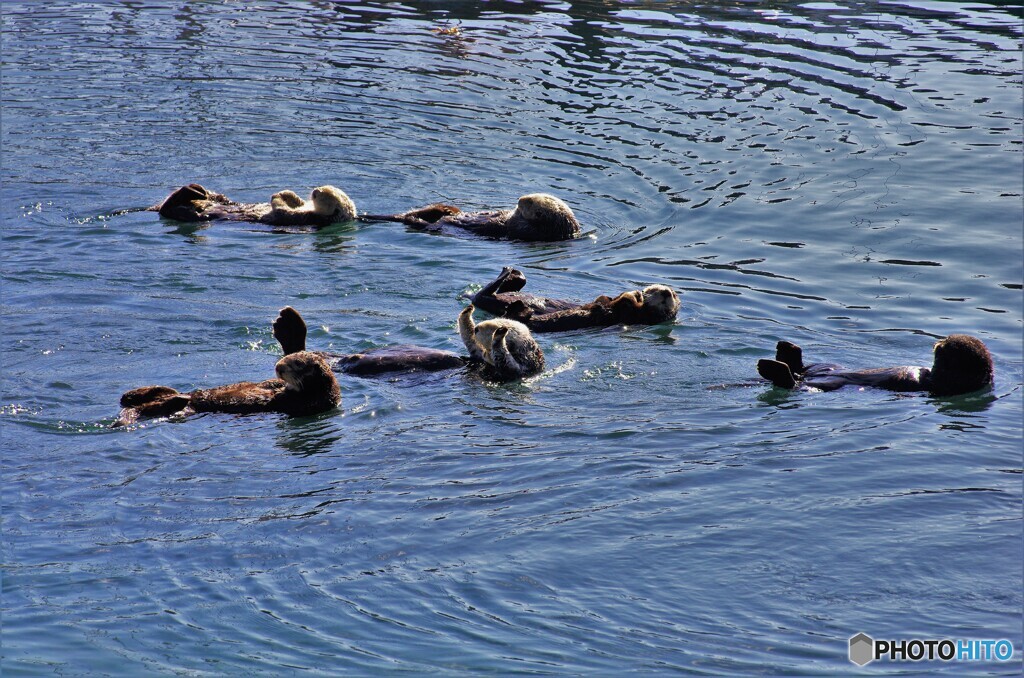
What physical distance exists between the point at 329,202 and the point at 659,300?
12.7 ft

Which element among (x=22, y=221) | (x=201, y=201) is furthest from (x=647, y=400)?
(x=22, y=221)

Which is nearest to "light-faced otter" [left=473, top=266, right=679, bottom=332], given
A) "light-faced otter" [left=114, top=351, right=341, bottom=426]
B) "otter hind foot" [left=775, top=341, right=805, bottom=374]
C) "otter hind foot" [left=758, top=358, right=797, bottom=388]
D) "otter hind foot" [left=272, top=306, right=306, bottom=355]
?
"otter hind foot" [left=775, top=341, right=805, bottom=374]

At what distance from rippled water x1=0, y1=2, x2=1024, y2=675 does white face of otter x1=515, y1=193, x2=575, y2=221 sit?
355 millimetres

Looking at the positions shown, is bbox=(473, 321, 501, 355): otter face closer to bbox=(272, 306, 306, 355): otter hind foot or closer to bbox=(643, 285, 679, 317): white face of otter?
bbox=(272, 306, 306, 355): otter hind foot

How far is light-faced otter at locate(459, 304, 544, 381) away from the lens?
7.71 m

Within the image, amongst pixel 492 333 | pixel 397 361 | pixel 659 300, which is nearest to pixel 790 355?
pixel 659 300

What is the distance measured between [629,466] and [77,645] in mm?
3121

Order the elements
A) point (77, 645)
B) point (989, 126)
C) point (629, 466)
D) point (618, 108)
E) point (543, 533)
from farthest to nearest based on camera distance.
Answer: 1. point (618, 108)
2. point (989, 126)
3. point (629, 466)
4. point (543, 533)
5. point (77, 645)

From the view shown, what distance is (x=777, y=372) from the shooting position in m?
7.45

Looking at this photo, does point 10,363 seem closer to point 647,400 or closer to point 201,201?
point 201,201

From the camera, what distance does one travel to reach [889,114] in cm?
1438

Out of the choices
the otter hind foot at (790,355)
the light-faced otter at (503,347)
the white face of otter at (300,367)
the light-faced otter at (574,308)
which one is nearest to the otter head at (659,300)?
the light-faced otter at (574,308)

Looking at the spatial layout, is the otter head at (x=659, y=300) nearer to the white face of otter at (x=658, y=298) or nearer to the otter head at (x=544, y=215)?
the white face of otter at (x=658, y=298)

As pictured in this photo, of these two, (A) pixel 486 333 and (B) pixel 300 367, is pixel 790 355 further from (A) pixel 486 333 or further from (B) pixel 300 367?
(B) pixel 300 367
